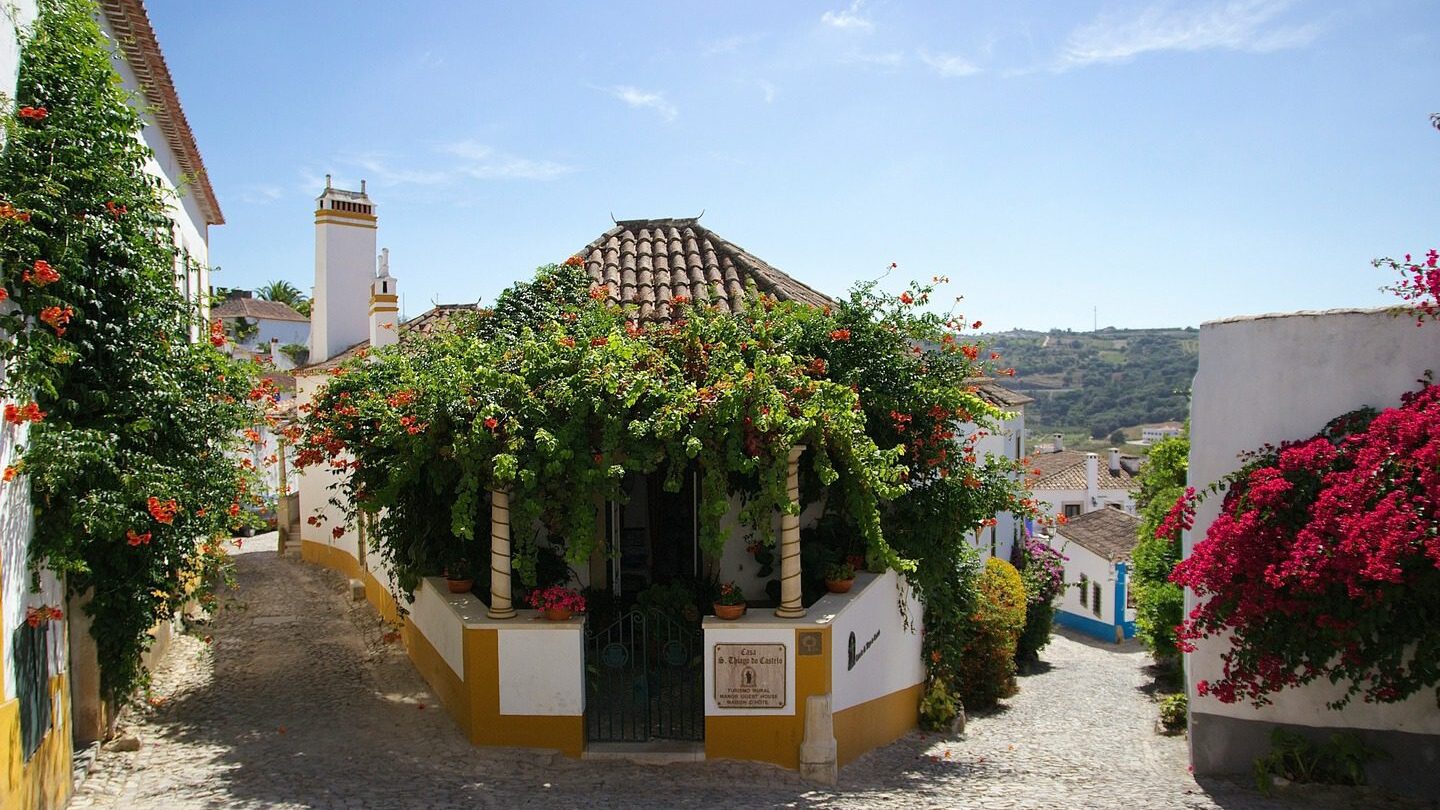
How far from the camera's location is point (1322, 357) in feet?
28.4

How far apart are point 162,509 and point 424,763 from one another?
3052 millimetres

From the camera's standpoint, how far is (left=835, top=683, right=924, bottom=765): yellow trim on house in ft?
31.0

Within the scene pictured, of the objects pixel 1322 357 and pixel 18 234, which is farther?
pixel 1322 357

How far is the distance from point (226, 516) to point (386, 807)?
3.19m

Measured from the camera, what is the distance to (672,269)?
1395 centimetres

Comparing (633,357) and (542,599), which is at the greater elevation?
(633,357)

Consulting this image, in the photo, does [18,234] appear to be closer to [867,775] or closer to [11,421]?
[11,421]

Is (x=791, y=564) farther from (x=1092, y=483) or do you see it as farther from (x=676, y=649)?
(x=1092, y=483)

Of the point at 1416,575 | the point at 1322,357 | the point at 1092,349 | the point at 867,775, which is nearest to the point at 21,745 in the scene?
the point at 867,775

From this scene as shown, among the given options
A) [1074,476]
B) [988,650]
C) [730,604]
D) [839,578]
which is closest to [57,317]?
[730,604]

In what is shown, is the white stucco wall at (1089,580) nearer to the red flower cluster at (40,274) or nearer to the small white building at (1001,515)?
the small white building at (1001,515)

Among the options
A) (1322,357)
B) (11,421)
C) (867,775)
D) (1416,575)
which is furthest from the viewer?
(867,775)

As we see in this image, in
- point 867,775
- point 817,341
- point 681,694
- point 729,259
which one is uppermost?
point 729,259

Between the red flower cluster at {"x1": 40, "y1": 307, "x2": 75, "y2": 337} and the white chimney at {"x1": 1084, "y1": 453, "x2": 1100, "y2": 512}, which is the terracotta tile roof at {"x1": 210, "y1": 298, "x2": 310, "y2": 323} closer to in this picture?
the white chimney at {"x1": 1084, "y1": 453, "x2": 1100, "y2": 512}
